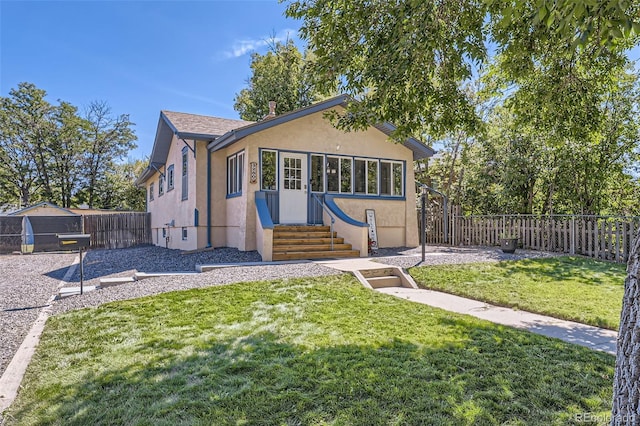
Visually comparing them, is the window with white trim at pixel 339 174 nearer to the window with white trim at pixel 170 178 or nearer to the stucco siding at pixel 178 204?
the stucco siding at pixel 178 204

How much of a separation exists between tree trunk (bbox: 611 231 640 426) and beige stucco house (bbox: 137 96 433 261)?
340 inches

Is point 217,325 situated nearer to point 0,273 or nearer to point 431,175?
point 0,273

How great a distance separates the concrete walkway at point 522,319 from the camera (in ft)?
14.6

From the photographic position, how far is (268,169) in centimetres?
1200

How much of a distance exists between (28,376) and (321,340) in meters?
2.80

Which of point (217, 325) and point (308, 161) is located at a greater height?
point (308, 161)

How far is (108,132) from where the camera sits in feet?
108

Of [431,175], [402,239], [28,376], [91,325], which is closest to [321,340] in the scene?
[28,376]

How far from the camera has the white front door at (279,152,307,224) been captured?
39.9 ft

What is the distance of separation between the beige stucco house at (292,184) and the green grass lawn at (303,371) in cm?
538

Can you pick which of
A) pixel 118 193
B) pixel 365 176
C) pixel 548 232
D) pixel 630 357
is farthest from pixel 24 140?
pixel 630 357

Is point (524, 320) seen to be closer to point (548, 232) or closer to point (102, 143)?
point (548, 232)

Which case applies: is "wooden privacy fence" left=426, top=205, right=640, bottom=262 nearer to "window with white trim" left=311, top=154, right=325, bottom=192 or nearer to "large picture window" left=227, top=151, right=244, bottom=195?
"window with white trim" left=311, top=154, right=325, bottom=192

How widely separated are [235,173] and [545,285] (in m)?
9.15
